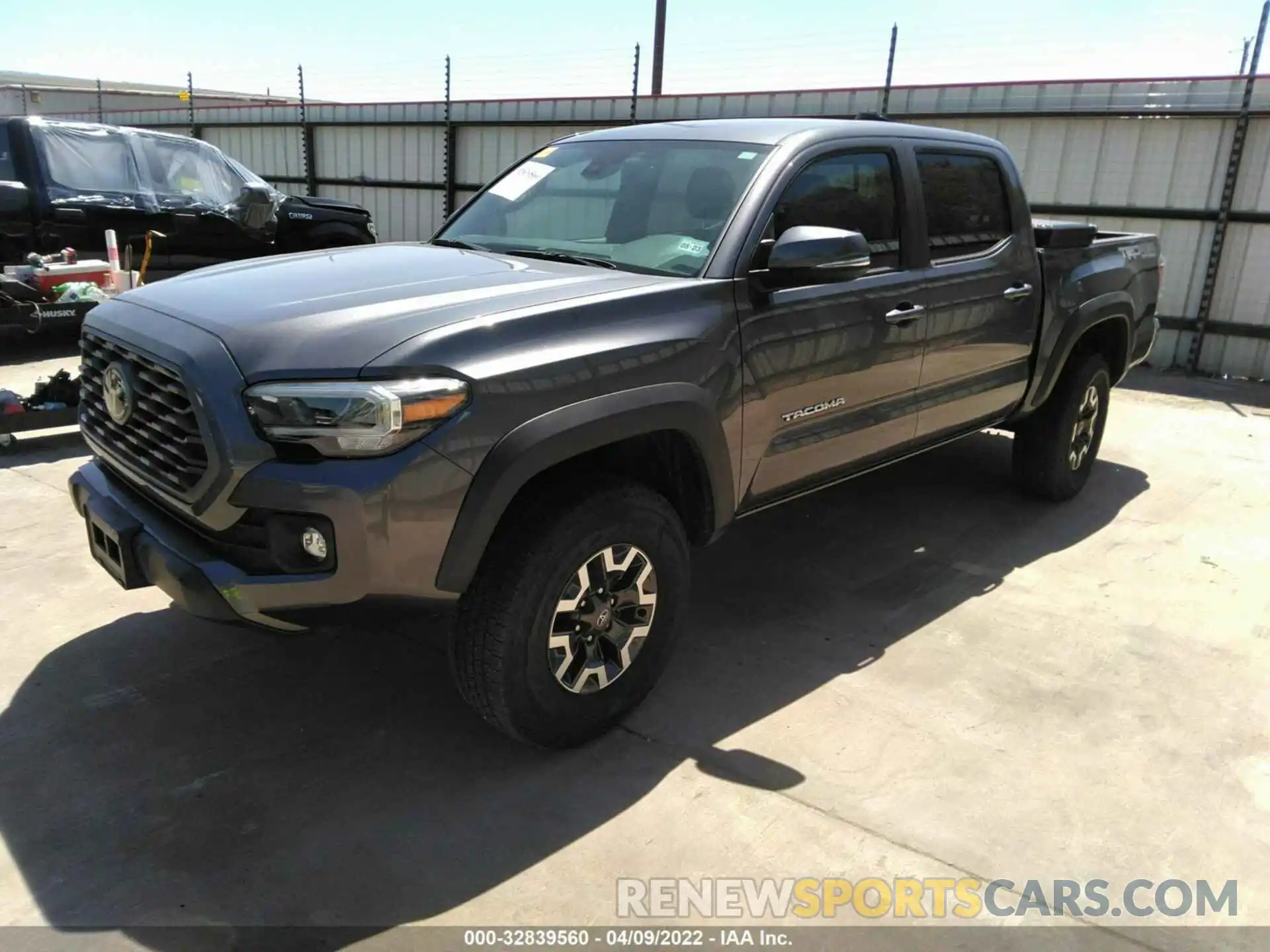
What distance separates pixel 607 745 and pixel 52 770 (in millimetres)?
1603

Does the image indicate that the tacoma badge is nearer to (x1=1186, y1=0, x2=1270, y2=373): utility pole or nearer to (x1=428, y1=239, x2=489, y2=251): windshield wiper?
(x1=428, y1=239, x2=489, y2=251): windshield wiper

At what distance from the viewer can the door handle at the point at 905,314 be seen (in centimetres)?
375

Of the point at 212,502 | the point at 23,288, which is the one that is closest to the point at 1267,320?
the point at 212,502

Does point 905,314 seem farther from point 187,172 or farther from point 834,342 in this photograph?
point 187,172

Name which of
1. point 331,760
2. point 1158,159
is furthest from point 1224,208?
point 331,760

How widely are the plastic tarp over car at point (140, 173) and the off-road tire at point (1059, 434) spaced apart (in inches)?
232

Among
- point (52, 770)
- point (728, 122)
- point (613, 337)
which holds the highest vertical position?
point (728, 122)

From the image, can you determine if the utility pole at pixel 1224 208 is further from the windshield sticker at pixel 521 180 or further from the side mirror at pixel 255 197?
the side mirror at pixel 255 197

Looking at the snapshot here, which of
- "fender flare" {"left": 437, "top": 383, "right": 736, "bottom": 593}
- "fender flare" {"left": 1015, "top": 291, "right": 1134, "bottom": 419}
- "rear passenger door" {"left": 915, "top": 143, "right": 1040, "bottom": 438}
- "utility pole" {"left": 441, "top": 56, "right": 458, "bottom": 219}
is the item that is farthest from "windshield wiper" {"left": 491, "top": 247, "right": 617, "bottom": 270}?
"utility pole" {"left": 441, "top": 56, "right": 458, "bottom": 219}

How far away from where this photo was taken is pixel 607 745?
9.94 feet

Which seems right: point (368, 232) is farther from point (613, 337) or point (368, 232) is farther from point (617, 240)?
Result: point (613, 337)

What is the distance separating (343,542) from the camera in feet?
7.73

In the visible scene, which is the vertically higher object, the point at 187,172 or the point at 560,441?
the point at 187,172

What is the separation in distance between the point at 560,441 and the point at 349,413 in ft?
1.84
